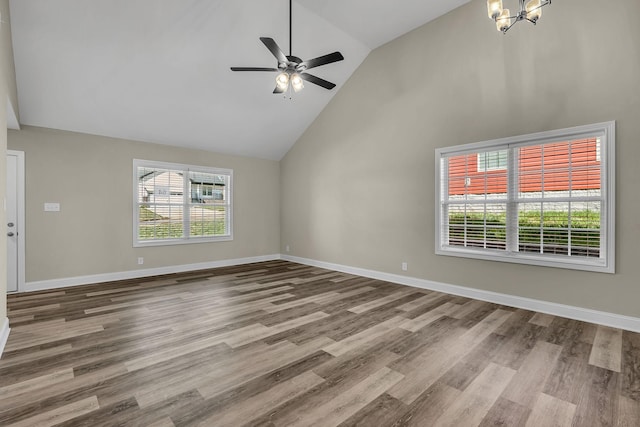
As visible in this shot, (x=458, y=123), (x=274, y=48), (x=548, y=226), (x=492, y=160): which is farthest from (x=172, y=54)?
(x=548, y=226)

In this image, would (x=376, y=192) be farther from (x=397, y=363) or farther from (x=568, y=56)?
(x=397, y=363)

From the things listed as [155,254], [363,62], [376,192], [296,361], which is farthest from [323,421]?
[363,62]

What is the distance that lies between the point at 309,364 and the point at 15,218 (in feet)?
16.6

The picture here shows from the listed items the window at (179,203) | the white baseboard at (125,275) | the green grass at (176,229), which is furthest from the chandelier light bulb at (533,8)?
the white baseboard at (125,275)

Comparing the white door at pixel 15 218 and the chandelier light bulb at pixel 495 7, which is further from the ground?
the chandelier light bulb at pixel 495 7

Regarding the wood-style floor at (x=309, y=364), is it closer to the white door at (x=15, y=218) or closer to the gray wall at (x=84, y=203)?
the white door at (x=15, y=218)

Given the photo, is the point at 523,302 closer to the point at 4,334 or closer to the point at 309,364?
the point at 309,364

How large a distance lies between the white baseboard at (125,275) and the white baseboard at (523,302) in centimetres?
295

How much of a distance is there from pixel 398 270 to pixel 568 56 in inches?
141

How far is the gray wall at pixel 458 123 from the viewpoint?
3258mm

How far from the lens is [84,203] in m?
5.14

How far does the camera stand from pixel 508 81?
3.98 metres

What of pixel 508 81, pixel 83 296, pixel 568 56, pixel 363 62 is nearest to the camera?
pixel 568 56

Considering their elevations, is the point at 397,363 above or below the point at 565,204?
below
